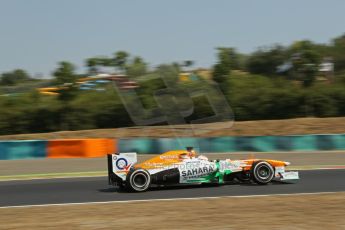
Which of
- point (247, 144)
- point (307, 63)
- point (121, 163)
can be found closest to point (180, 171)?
point (121, 163)

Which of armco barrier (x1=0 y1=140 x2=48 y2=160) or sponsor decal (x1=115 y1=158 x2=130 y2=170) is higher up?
armco barrier (x1=0 y1=140 x2=48 y2=160)

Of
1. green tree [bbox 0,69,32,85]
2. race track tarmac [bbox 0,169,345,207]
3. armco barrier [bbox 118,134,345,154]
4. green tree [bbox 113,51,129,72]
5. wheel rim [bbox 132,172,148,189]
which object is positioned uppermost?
green tree [bbox 0,69,32,85]

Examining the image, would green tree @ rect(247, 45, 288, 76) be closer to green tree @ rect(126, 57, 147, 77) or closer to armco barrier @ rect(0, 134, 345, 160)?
green tree @ rect(126, 57, 147, 77)

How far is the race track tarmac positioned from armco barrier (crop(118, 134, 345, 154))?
690cm

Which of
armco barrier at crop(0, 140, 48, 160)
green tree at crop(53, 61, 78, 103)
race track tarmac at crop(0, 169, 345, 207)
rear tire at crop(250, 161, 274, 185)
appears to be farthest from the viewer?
green tree at crop(53, 61, 78, 103)

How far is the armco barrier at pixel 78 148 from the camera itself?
2005 cm

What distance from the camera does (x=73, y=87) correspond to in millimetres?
35969

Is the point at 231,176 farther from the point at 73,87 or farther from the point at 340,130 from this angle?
the point at 73,87

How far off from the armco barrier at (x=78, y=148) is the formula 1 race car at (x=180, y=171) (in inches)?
337

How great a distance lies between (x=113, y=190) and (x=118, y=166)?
74 centimetres

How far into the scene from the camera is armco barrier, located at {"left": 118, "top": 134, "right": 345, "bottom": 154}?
20.3m

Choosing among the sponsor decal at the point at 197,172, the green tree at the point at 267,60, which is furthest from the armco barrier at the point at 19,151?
the green tree at the point at 267,60

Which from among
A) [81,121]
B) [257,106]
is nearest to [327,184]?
[257,106]

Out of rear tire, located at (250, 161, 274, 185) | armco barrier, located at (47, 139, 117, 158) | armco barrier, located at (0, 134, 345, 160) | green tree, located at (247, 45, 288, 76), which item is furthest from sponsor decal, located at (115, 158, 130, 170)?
green tree, located at (247, 45, 288, 76)
